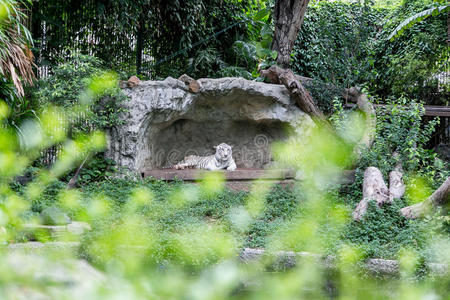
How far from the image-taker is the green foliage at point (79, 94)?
7977 millimetres

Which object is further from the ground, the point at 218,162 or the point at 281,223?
the point at 218,162

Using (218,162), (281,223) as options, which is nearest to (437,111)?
(218,162)

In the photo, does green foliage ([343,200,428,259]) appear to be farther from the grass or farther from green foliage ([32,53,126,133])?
green foliage ([32,53,126,133])

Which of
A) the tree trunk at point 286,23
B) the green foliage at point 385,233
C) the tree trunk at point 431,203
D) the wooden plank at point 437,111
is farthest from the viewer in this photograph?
the tree trunk at point 286,23

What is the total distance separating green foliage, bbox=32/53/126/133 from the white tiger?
203 cm

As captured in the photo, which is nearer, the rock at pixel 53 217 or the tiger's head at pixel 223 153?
the rock at pixel 53 217

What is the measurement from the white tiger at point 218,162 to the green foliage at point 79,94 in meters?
2.03

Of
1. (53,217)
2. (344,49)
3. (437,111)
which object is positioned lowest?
(53,217)

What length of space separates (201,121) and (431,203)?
5.62 metres

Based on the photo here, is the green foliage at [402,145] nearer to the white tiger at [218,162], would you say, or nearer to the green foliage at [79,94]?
the white tiger at [218,162]

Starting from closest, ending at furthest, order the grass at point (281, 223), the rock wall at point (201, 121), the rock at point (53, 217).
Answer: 1. the rock at point (53, 217)
2. the grass at point (281, 223)
3. the rock wall at point (201, 121)

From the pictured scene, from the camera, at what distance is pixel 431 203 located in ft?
19.5

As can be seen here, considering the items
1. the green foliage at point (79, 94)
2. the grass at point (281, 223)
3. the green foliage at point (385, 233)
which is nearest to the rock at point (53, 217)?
the grass at point (281, 223)

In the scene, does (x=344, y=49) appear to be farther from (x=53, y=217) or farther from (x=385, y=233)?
(x=53, y=217)
